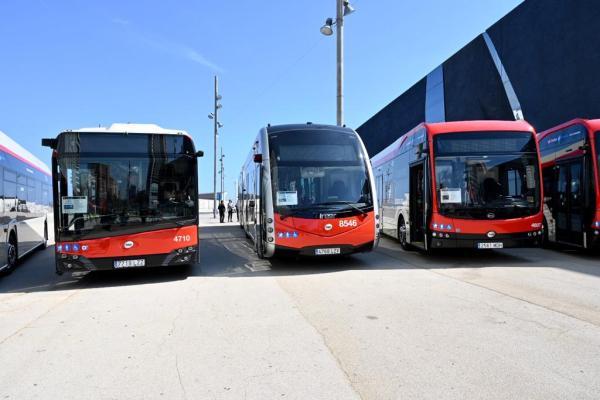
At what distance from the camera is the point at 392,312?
5363mm

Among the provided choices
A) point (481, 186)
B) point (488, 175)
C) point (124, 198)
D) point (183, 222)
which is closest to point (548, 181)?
point (488, 175)

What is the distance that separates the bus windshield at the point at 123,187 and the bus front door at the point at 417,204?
5.08 m

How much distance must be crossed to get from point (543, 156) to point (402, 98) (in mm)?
28941

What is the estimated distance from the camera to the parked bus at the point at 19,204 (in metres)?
9.30

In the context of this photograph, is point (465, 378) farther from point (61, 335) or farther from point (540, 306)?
point (61, 335)

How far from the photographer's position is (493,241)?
29.3 ft

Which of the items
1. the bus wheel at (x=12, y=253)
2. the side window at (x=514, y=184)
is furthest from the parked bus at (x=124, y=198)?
the side window at (x=514, y=184)

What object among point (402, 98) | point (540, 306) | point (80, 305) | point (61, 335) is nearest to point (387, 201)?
point (540, 306)

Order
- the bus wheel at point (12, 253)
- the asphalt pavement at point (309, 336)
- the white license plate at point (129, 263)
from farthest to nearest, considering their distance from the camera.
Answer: the bus wheel at point (12, 253)
the white license plate at point (129, 263)
the asphalt pavement at point (309, 336)

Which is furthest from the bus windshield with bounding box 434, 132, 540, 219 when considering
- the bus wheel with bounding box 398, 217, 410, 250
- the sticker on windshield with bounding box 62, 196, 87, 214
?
the sticker on windshield with bounding box 62, 196, 87, 214

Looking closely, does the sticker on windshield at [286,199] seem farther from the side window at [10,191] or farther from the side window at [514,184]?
the side window at [10,191]

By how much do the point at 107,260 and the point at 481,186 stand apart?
24.4 ft

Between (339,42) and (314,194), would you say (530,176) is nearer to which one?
(314,194)

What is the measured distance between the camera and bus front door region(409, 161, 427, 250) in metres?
9.84
